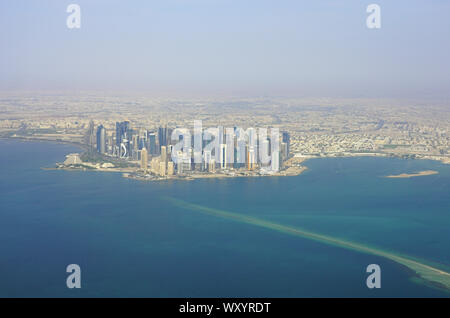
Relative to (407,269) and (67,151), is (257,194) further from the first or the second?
(67,151)

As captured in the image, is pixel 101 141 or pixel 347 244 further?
pixel 101 141

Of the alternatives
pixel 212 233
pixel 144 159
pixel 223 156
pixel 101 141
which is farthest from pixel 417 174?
pixel 101 141

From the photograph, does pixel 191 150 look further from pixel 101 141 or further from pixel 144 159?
pixel 101 141

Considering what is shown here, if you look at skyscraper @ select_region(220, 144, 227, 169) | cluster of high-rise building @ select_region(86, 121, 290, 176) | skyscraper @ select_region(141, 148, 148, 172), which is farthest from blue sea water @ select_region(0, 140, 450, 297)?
skyscraper @ select_region(220, 144, 227, 169)

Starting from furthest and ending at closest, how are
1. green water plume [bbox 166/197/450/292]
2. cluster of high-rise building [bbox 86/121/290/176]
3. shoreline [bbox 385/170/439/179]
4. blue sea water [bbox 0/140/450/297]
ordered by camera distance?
cluster of high-rise building [bbox 86/121/290/176] < shoreline [bbox 385/170/439/179] < green water plume [bbox 166/197/450/292] < blue sea water [bbox 0/140/450/297]

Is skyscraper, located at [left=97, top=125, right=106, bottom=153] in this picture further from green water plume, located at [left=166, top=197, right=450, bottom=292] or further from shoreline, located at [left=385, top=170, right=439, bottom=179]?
shoreline, located at [left=385, top=170, right=439, bottom=179]
